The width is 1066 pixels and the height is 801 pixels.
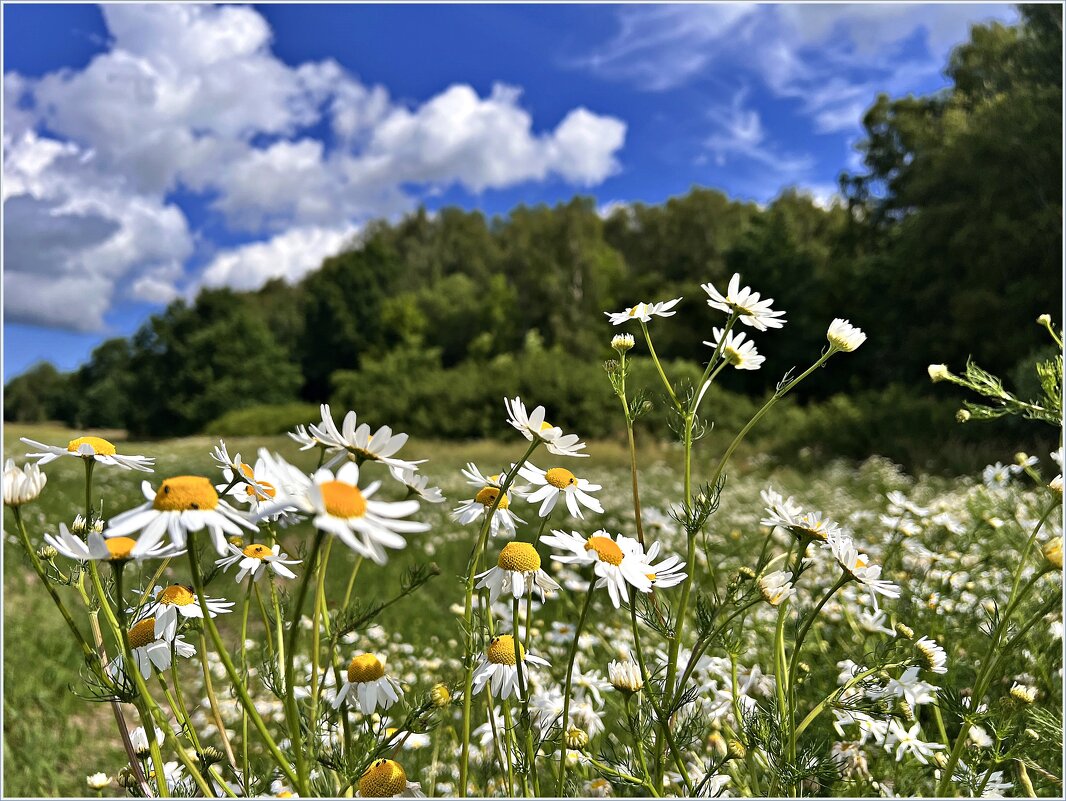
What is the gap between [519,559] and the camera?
2.99 ft

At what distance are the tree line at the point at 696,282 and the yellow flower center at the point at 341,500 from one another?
943cm

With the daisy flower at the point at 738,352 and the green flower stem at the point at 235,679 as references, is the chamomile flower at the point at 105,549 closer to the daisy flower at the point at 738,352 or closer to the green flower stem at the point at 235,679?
the green flower stem at the point at 235,679

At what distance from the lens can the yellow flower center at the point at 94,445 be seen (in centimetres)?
86

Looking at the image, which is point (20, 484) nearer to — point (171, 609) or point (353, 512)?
point (171, 609)

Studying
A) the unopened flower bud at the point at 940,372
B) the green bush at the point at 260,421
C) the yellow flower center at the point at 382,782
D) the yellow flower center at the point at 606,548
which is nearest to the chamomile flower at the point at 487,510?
the yellow flower center at the point at 606,548

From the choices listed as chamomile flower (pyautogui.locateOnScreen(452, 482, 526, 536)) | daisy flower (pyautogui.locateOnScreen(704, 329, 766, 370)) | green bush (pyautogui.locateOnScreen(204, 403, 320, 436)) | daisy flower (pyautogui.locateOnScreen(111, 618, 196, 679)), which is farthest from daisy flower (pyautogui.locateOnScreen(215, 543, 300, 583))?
green bush (pyautogui.locateOnScreen(204, 403, 320, 436))

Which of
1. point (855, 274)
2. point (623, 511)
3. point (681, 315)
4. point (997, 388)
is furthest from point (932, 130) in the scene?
point (997, 388)

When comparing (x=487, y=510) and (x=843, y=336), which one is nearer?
(x=487, y=510)

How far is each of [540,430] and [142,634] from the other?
23.4 inches

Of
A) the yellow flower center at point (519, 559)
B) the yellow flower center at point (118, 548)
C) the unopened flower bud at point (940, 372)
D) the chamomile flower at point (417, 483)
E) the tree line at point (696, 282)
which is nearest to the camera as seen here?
the yellow flower center at point (118, 548)

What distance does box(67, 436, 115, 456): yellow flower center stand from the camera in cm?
86

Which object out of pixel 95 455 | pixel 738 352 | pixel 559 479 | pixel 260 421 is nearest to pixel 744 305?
pixel 738 352

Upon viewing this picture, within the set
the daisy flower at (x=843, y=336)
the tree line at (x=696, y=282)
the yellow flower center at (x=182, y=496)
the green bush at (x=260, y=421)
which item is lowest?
the yellow flower center at (x=182, y=496)

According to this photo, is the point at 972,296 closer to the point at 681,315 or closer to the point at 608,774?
the point at 681,315
